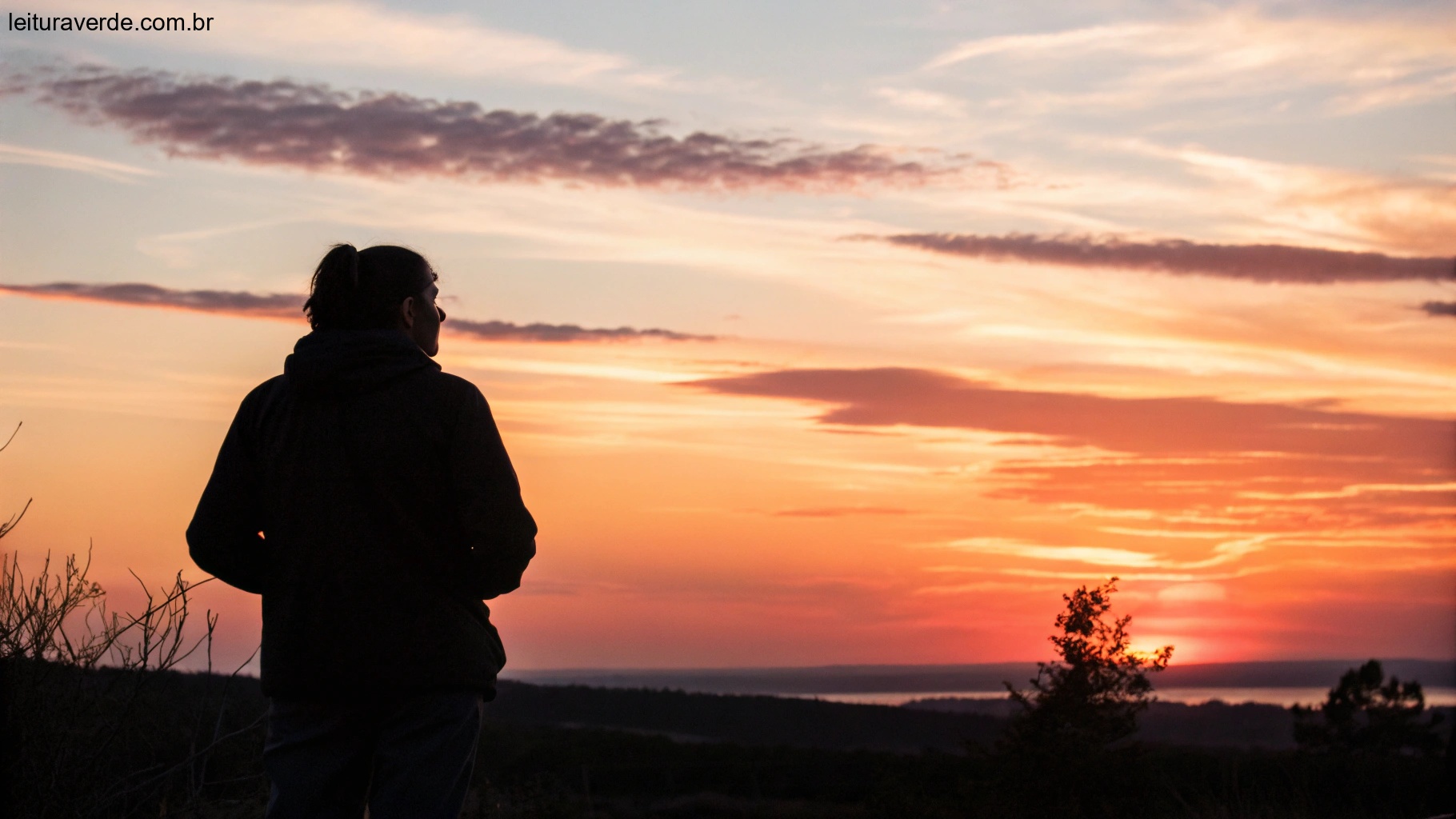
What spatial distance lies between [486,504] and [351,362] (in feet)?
1.41

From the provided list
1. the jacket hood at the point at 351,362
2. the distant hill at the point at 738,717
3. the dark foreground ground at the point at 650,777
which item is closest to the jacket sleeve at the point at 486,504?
the jacket hood at the point at 351,362

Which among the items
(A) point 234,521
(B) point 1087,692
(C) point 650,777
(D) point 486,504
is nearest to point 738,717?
(C) point 650,777

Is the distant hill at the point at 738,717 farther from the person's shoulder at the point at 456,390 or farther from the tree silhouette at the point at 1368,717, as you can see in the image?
the person's shoulder at the point at 456,390

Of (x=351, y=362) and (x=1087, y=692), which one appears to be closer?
(x=351, y=362)

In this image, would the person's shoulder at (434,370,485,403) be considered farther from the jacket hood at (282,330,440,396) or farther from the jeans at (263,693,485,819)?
the jeans at (263,693,485,819)

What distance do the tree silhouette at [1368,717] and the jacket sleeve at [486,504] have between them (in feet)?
126

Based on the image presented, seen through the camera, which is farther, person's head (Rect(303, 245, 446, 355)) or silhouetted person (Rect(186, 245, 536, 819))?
person's head (Rect(303, 245, 446, 355))

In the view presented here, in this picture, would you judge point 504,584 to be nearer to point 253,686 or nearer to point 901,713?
point 253,686

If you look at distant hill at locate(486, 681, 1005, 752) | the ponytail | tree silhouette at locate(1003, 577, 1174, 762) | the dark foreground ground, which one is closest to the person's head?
the ponytail

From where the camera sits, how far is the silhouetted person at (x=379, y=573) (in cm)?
274

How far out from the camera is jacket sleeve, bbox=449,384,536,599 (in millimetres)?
2781

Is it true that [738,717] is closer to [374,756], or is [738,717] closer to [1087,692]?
[1087,692]

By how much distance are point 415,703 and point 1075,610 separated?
10.8 metres

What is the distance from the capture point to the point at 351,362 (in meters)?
2.83
